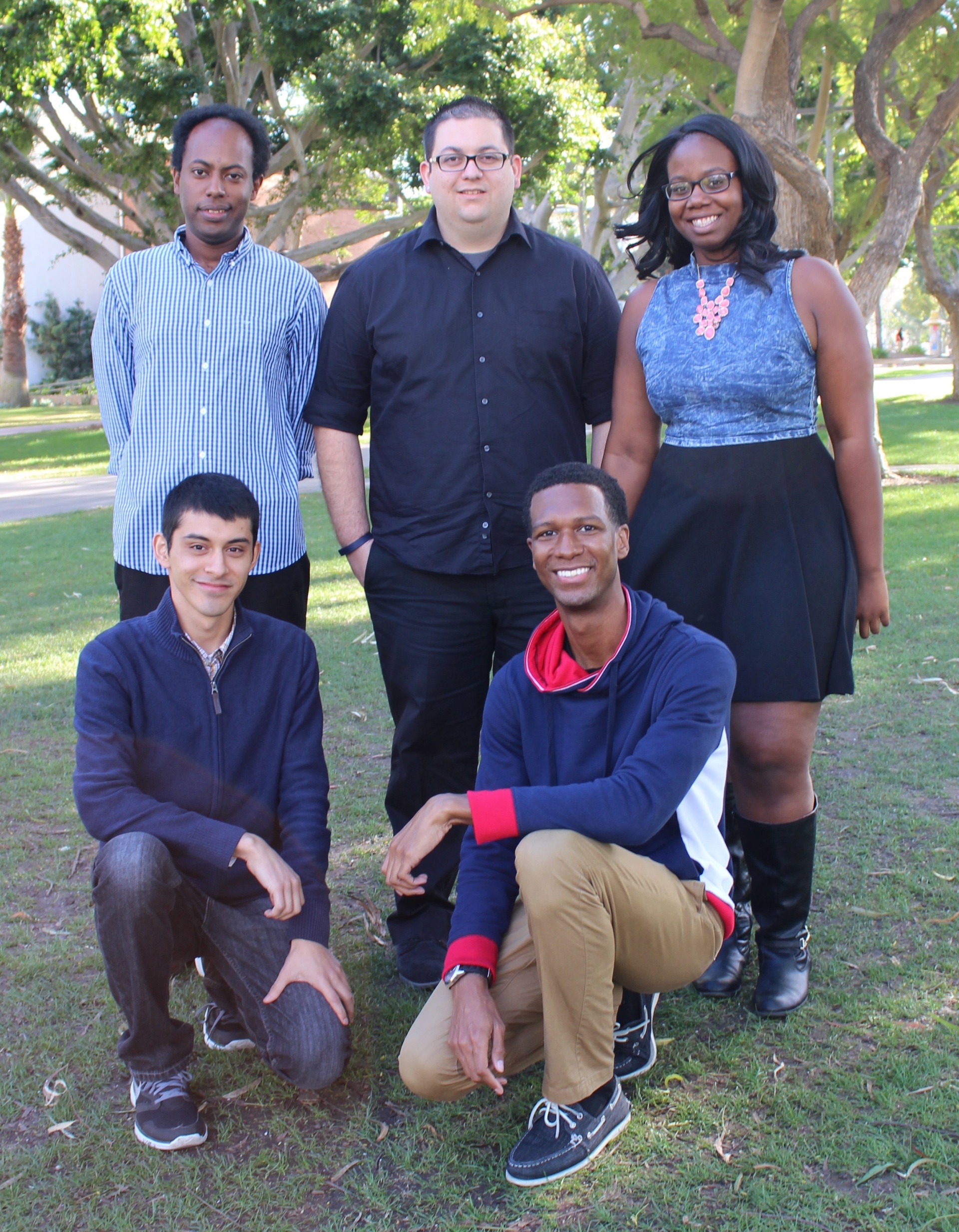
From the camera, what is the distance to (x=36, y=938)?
388 centimetres

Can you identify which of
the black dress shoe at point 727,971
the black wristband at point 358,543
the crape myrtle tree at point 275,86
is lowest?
the black dress shoe at point 727,971

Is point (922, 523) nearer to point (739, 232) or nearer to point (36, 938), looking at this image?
point (739, 232)

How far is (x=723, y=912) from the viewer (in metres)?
2.84

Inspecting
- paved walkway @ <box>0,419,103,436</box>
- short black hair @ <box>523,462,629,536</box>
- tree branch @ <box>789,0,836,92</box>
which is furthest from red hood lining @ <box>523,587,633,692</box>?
paved walkway @ <box>0,419,103,436</box>

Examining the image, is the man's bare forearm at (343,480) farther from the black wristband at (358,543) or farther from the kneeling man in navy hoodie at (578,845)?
the kneeling man in navy hoodie at (578,845)

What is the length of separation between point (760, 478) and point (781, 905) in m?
1.24

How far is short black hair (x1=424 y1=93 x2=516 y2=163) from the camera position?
335 cm

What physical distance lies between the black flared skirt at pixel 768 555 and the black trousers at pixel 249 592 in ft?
3.91

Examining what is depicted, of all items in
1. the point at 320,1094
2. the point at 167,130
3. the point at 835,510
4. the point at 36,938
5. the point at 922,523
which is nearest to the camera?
the point at 320,1094

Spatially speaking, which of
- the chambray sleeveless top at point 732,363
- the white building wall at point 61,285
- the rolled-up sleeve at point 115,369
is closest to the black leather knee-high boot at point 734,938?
the chambray sleeveless top at point 732,363

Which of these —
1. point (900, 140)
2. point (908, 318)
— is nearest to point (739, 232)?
point (900, 140)

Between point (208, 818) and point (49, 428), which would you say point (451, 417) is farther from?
point (49, 428)

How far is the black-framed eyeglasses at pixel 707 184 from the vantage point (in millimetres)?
3074

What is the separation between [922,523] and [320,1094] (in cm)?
940
